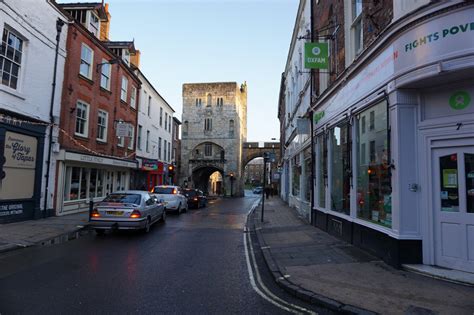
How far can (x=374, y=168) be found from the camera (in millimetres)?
8039

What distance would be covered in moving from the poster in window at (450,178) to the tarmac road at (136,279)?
3.82 meters

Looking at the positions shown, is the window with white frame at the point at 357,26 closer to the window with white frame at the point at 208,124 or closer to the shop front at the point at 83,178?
the shop front at the point at 83,178

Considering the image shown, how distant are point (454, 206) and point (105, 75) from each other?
1881 centimetres

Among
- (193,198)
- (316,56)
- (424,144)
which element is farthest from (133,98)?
(424,144)

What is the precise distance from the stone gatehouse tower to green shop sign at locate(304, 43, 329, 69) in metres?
38.1

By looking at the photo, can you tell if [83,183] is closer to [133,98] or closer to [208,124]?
[133,98]

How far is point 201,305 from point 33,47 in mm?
13196

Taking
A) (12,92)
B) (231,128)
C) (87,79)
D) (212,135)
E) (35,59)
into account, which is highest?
(231,128)

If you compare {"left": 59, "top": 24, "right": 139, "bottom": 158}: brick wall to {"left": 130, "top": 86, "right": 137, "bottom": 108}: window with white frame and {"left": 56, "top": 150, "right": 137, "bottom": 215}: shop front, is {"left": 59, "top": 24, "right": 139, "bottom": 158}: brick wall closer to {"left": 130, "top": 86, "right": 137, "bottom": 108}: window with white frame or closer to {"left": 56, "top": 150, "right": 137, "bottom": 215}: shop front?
{"left": 130, "top": 86, "right": 137, "bottom": 108}: window with white frame

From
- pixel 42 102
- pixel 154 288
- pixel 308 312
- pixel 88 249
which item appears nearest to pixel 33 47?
pixel 42 102

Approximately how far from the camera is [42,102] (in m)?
13.6

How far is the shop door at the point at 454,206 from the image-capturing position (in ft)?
19.5

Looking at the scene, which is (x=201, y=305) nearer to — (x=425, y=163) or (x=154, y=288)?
(x=154, y=288)

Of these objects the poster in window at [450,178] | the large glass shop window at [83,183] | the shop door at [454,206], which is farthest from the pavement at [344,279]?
the large glass shop window at [83,183]
